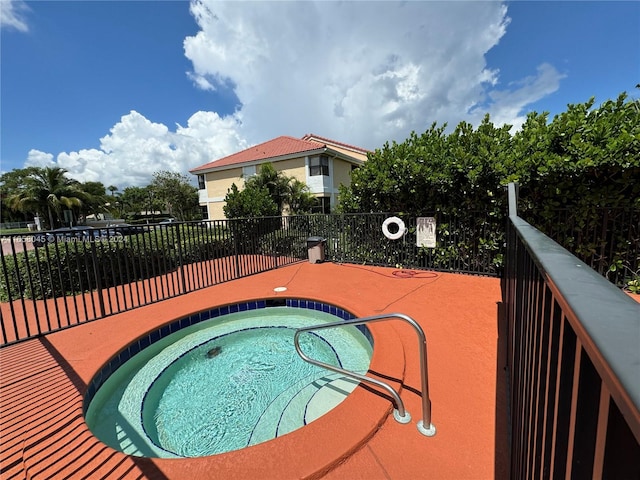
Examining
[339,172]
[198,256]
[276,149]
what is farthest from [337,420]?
[276,149]

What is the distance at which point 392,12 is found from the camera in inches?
298

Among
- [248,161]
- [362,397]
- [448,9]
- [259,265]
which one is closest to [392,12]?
[448,9]

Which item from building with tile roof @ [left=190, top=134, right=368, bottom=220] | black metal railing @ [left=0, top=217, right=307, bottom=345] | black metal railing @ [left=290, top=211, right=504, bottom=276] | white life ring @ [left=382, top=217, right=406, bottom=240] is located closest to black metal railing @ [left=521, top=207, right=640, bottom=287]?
black metal railing @ [left=290, top=211, right=504, bottom=276]

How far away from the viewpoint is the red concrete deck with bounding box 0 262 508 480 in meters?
1.83

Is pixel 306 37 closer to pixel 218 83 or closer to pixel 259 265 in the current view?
pixel 218 83

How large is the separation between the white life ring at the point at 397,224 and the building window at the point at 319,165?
1055 cm

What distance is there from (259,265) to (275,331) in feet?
10.9

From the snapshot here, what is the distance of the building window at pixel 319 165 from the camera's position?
1667cm

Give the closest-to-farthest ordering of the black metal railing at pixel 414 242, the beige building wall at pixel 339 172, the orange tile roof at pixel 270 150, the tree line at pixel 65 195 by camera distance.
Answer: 1. the black metal railing at pixel 414 242
2. the orange tile roof at pixel 270 150
3. the beige building wall at pixel 339 172
4. the tree line at pixel 65 195

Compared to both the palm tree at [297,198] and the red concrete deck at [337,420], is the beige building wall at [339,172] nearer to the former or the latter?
the palm tree at [297,198]

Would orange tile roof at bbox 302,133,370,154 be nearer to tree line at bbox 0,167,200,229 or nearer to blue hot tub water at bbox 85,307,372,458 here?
tree line at bbox 0,167,200,229

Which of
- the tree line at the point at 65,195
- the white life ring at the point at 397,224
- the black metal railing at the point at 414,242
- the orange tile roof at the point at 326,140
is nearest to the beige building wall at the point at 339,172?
the orange tile roof at the point at 326,140

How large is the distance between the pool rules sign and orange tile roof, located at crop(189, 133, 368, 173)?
10987 millimetres

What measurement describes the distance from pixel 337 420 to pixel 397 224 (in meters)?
5.48
